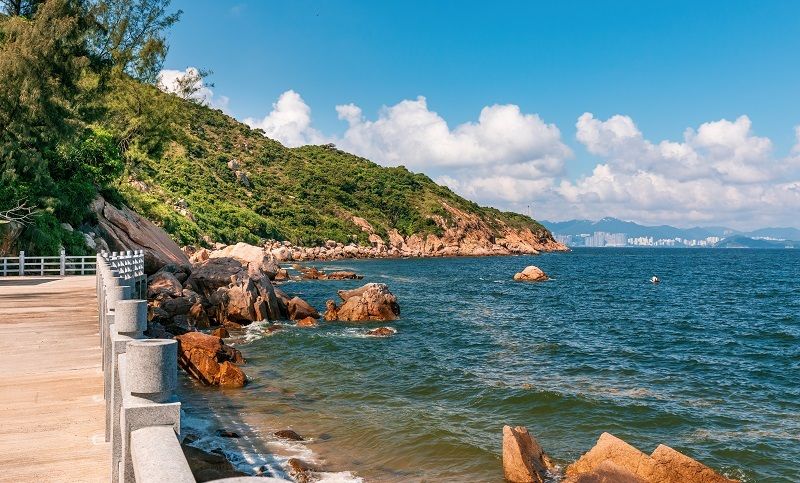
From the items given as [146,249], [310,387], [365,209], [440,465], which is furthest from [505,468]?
[365,209]

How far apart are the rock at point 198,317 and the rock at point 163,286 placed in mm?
1802

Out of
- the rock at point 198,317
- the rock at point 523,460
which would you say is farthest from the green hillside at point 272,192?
the rock at point 523,460

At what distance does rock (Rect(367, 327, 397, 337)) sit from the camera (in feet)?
92.1

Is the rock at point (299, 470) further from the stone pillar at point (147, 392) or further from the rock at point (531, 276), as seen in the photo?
the rock at point (531, 276)

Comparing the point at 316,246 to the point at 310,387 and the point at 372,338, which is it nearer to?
the point at 372,338

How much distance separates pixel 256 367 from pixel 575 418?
10.9m

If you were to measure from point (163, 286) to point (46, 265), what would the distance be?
567 cm

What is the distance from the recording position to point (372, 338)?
27141mm

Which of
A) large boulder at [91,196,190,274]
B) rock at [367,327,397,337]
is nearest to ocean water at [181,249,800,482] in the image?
rock at [367,327,397,337]

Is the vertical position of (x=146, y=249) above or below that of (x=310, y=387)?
above

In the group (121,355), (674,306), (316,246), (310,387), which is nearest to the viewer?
(121,355)

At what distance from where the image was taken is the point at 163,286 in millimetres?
29219

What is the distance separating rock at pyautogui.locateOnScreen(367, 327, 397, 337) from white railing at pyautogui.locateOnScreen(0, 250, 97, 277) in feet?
46.8

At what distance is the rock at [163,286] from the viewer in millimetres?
28547
